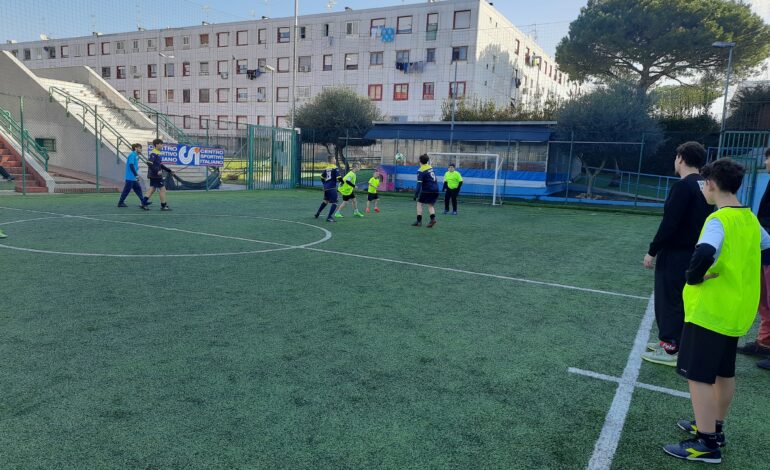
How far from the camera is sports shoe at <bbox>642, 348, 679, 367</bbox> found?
15.4 feet

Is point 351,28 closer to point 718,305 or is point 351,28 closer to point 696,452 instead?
point 718,305

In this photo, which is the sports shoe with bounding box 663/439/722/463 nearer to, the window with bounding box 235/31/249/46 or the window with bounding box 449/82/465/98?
the window with bounding box 449/82/465/98

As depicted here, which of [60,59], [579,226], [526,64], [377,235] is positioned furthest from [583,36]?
[60,59]

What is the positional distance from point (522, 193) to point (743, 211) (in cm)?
2382

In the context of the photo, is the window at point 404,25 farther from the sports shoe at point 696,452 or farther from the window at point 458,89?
the sports shoe at point 696,452

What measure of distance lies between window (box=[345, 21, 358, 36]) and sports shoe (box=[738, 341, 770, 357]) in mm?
51598

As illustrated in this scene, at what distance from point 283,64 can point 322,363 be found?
183ft

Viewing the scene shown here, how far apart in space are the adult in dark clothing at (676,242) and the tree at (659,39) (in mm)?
38863

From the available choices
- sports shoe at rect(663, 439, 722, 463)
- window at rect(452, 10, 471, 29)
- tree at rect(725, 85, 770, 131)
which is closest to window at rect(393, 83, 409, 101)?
window at rect(452, 10, 471, 29)

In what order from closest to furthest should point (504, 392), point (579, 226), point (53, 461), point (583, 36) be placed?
1. point (53, 461)
2. point (504, 392)
3. point (579, 226)
4. point (583, 36)

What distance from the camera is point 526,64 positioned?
57094 millimetres

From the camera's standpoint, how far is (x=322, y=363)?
14.2ft

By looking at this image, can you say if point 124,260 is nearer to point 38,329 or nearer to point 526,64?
point 38,329

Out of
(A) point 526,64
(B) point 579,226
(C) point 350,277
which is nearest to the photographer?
(C) point 350,277
